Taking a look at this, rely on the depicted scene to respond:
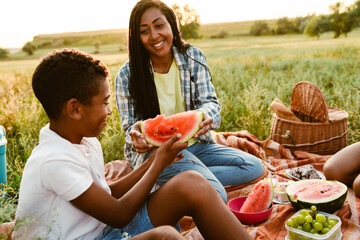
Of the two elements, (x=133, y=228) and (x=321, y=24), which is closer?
(x=133, y=228)

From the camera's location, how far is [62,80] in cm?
182

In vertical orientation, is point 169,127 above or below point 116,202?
above

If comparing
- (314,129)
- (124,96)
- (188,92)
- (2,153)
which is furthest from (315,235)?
(2,153)

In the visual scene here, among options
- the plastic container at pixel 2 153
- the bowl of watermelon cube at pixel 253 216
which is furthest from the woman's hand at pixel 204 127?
the plastic container at pixel 2 153

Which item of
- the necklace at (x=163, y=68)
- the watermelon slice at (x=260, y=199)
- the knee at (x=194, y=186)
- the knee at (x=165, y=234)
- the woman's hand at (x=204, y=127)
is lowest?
the watermelon slice at (x=260, y=199)

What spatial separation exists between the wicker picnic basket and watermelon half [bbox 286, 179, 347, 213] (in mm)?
1382

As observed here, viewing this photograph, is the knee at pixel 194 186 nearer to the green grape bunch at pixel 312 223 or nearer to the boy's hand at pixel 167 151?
the boy's hand at pixel 167 151

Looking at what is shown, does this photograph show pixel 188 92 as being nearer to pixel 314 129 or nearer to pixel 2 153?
pixel 314 129

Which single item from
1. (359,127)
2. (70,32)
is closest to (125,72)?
(359,127)

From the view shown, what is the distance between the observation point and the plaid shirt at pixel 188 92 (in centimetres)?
327

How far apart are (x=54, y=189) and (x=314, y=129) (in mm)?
3322

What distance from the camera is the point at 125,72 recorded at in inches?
131

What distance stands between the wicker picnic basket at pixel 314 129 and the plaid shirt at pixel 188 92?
1.31 m

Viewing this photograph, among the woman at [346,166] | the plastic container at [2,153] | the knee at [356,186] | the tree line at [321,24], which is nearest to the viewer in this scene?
the knee at [356,186]
